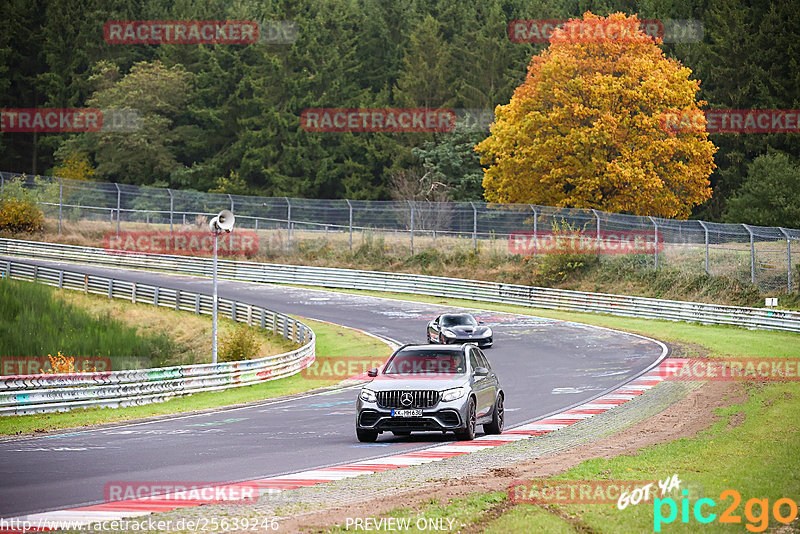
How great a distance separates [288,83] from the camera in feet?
285

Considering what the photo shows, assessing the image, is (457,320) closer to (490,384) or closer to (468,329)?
(468,329)

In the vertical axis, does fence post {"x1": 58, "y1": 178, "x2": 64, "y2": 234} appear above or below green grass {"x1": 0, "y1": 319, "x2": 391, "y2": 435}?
above

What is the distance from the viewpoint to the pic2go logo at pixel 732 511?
911 cm

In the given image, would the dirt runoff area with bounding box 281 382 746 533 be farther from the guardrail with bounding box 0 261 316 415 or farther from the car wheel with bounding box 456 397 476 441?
the guardrail with bounding box 0 261 316 415

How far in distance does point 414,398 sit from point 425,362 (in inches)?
53.9

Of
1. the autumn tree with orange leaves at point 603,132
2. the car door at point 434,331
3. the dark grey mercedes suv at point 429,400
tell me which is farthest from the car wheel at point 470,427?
the autumn tree with orange leaves at point 603,132

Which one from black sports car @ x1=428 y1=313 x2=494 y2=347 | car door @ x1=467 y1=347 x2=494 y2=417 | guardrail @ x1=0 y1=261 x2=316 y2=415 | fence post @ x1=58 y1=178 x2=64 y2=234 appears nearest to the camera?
car door @ x1=467 y1=347 x2=494 y2=417

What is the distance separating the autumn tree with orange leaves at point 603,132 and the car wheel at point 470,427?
38.1 metres

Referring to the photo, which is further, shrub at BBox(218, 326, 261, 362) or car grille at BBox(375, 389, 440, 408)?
shrub at BBox(218, 326, 261, 362)

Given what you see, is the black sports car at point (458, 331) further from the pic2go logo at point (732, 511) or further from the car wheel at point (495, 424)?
the pic2go logo at point (732, 511)

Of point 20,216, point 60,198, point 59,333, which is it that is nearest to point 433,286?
point 59,333

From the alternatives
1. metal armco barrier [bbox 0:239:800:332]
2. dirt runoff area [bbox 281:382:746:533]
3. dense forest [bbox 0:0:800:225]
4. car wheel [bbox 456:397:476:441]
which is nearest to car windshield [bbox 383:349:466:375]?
car wheel [bbox 456:397:476:441]

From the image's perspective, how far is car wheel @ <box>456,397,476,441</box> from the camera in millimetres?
15844

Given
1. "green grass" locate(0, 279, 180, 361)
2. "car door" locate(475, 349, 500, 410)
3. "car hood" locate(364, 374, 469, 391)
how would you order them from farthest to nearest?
"green grass" locate(0, 279, 180, 361), "car door" locate(475, 349, 500, 410), "car hood" locate(364, 374, 469, 391)
